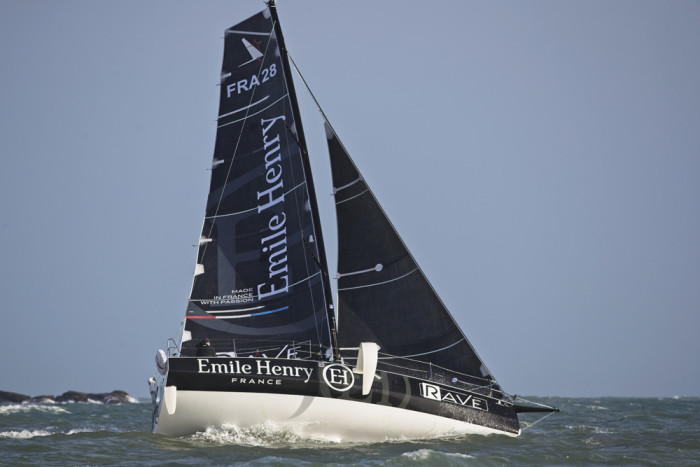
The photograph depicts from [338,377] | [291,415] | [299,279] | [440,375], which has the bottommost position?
[291,415]

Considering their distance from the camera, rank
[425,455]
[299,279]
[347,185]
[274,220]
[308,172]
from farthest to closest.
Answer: [347,185], [308,172], [274,220], [299,279], [425,455]

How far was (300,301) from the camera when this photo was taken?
19.8 meters

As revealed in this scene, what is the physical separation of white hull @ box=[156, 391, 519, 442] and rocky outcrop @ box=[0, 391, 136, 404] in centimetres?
6168

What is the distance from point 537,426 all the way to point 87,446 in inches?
587

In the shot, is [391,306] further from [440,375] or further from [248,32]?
[248,32]

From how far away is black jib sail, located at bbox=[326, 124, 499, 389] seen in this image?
20.0 meters

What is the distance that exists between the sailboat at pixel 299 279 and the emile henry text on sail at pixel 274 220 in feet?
0.09

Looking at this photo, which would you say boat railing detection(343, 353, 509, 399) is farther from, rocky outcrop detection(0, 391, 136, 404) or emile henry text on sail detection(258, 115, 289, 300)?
rocky outcrop detection(0, 391, 136, 404)

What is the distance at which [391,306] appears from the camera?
789 inches

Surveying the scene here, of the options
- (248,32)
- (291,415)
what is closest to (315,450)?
(291,415)

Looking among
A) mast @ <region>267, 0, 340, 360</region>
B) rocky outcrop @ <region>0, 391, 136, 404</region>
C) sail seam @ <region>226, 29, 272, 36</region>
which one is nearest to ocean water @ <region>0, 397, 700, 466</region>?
mast @ <region>267, 0, 340, 360</region>

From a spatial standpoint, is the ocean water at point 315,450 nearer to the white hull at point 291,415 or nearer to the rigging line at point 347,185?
the white hull at point 291,415

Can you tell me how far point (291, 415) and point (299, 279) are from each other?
4053mm

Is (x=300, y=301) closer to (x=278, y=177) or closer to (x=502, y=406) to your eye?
(x=278, y=177)
